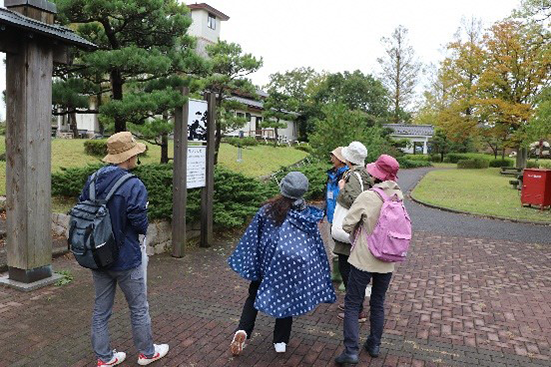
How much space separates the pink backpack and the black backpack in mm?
1940

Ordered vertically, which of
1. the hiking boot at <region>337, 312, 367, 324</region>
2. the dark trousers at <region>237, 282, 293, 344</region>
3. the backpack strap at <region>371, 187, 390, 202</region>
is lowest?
the hiking boot at <region>337, 312, 367, 324</region>

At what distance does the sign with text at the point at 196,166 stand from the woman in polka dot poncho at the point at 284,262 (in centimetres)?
345

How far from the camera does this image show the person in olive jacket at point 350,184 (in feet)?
15.1

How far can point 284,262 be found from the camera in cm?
362

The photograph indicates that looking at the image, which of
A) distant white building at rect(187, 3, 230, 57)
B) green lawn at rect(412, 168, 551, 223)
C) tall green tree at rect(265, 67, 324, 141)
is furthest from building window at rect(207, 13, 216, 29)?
green lawn at rect(412, 168, 551, 223)

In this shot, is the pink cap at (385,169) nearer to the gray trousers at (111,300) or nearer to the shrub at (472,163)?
the gray trousers at (111,300)

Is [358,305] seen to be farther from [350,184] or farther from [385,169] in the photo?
[350,184]

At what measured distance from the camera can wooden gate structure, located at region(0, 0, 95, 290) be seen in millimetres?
5180

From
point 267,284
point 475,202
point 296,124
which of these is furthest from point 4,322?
point 296,124

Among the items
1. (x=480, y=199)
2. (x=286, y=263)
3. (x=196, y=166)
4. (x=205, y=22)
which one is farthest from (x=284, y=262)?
(x=205, y=22)

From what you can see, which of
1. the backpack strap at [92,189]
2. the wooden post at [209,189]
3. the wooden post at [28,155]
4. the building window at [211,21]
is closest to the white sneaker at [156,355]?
the backpack strap at [92,189]

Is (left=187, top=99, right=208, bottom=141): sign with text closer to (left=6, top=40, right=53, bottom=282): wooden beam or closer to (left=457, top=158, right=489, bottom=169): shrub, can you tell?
(left=6, top=40, right=53, bottom=282): wooden beam

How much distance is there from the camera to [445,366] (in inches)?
151

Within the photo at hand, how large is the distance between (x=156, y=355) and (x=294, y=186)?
5.68 feet
